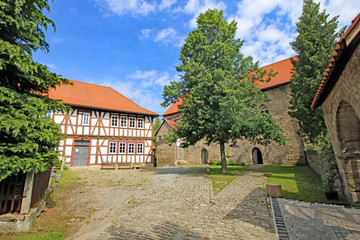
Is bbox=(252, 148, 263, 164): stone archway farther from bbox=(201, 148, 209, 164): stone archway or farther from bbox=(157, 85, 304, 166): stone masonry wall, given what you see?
bbox=(201, 148, 209, 164): stone archway

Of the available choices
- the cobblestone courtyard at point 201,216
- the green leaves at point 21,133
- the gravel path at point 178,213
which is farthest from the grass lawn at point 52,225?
the green leaves at point 21,133

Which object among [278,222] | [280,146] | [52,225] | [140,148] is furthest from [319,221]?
[140,148]

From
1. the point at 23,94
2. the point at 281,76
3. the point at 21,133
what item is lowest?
the point at 21,133

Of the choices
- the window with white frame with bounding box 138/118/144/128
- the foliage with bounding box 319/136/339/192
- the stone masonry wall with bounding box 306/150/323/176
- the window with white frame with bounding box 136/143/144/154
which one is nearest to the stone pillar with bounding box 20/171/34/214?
the foliage with bounding box 319/136/339/192

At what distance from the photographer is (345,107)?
5.92m

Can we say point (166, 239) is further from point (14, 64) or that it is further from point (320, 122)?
point (320, 122)

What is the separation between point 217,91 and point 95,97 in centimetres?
1385

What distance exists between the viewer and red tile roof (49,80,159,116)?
1867 centimetres

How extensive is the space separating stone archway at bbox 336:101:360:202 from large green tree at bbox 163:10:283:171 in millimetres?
5502

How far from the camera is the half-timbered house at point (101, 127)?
17688mm

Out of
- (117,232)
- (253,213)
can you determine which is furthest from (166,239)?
(253,213)

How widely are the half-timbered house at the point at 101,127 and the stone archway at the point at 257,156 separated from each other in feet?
39.1

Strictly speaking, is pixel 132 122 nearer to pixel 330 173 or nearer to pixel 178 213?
pixel 178 213

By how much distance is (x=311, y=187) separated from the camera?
923 centimetres
